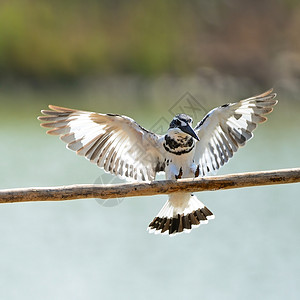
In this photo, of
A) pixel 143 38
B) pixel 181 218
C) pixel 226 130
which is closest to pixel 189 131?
pixel 226 130

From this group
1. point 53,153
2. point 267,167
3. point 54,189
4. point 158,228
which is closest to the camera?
point 54,189

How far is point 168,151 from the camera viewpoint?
3227 mm

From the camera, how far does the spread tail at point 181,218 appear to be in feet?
11.2

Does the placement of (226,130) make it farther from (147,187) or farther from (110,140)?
(147,187)

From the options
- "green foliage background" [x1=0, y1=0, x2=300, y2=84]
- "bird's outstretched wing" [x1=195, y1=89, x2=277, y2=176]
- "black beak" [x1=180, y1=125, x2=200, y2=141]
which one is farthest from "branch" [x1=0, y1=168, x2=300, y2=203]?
"green foliage background" [x1=0, y1=0, x2=300, y2=84]

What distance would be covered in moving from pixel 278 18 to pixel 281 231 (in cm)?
638

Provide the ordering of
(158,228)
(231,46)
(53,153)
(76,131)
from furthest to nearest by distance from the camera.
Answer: (231,46), (53,153), (158,228), (76,131)

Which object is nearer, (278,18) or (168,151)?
(168,151)

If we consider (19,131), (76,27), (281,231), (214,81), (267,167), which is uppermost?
(76,27)

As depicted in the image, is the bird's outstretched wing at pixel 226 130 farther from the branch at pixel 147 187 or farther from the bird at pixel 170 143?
the branch at pixel 147 187

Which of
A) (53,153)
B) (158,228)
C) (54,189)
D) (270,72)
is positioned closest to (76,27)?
(270,72)

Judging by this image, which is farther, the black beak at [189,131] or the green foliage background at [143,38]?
the green foliage background at [143,38]

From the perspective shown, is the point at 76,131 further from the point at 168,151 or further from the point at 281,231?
the point at 281,231

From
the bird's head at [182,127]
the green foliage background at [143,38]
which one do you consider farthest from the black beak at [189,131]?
the green foliage background at [143,38]
